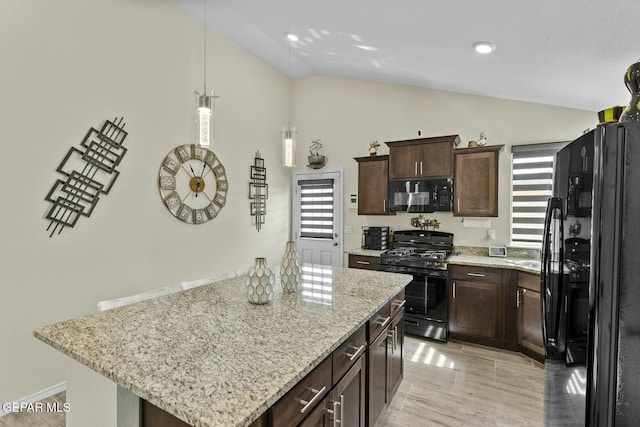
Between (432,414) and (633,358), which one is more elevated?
(633,358)

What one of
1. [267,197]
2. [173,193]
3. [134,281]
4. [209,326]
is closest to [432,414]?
[209,326]

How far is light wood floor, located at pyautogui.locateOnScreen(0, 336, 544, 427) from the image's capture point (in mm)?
2275

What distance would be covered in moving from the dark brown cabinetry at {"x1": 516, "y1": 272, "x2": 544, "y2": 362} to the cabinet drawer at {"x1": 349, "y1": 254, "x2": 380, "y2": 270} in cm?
154

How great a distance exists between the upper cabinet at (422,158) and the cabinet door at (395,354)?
213cm

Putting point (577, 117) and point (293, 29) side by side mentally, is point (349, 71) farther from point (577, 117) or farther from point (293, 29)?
point (577, 117)

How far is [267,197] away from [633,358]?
14.4 feet

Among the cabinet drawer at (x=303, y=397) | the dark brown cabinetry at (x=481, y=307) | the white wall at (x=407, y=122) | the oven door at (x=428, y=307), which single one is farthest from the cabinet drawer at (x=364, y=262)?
the cabinet drawer at (x=303, y=397)

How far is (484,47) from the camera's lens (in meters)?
2.63

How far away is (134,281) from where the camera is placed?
3.21 metres

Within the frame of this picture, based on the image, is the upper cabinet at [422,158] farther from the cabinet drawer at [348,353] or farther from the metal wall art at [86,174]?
the metal wall art at [86,174]

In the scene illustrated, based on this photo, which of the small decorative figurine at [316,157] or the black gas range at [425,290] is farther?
the small decorative figurine at [316,157]

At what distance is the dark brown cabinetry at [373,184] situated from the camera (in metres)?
4.29

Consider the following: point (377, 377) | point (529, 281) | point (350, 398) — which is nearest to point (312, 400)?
point (350, 398)

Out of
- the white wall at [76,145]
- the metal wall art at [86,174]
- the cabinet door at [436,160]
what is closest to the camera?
the white wall at [76,145]
